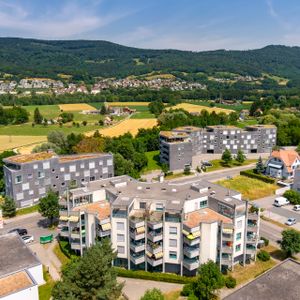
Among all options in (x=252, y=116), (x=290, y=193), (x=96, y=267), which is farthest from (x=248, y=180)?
(x=252, y=116)

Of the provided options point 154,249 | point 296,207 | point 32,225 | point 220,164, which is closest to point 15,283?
point 154,249

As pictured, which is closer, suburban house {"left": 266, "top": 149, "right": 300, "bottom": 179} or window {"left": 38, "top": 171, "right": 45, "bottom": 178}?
window {"left": 38, "top": 171, "right": 45, "bottom": 178}

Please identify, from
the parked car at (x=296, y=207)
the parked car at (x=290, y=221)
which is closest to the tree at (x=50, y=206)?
the parked car at (x=290, y=221)

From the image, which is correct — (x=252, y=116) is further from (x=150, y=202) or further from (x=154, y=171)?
(x=150, y=202)

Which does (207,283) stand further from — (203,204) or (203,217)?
(203,204)

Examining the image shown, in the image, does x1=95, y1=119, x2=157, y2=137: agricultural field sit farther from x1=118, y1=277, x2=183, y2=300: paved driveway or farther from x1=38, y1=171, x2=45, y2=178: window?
x1=118, y1=277, x2=183, y2=300: paved driveway

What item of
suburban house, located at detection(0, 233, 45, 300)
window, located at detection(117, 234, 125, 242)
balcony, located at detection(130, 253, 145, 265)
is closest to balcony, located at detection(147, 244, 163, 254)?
balcony, located at detection(130, 253, 145, 265)
